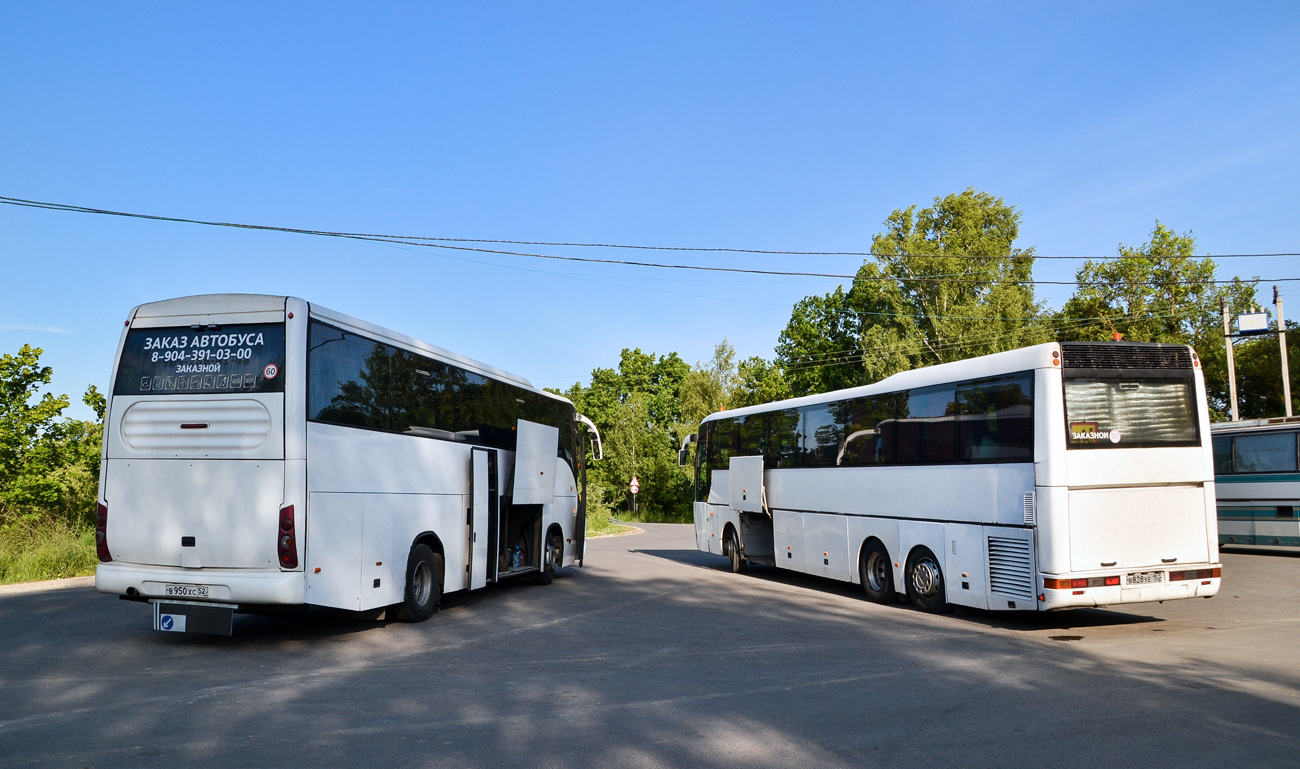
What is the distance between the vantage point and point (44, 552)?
17.6 metres

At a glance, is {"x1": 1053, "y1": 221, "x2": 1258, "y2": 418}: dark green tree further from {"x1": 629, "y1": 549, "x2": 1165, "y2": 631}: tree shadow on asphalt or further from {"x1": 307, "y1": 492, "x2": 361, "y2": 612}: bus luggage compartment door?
{"x1": 307, "y1": 492, "x2": 361, "y2": 612}: bus luggage compartment door

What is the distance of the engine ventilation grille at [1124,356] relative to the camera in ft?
35.5

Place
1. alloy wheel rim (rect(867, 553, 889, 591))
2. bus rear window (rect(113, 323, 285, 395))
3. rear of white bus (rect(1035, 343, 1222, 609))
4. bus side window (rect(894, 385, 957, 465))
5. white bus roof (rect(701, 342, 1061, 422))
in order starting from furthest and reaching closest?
alloy wheel rim (rect(867, 553, 889, 591))
bus side window (rect(894, 385, 957, 465))
white bus roof (rect(701, 342, 1061, 422))
rear of white bus (rect(1035, 343, 1222, 609))
bus rear window (rect(113, 323, 285, 395))

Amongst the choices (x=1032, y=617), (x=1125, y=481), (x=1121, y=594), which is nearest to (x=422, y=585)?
(x=1032, y=617)

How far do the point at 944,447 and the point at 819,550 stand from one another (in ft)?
13.8

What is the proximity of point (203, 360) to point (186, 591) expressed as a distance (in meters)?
2.32

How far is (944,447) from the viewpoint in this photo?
1235 cm

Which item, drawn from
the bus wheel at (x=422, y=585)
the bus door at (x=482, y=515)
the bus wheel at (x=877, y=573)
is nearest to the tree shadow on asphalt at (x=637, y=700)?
the bus wheel at (x=422, y=585)

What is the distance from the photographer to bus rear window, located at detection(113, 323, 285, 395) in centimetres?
911

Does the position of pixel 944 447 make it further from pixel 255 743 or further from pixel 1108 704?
pixel 255 743

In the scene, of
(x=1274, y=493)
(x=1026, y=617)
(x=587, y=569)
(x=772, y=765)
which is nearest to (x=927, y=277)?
(x=1274, y=493)

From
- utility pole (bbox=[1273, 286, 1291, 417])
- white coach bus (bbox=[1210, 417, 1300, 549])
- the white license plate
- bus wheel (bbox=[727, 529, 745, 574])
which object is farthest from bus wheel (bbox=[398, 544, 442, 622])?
utility pole (bbox=[1273, 286, 1291, 417])

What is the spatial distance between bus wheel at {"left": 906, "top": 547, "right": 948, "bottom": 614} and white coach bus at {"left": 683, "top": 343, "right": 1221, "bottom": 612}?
0.02m

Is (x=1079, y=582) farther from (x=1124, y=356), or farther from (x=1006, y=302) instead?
(x=1006, y=302)
